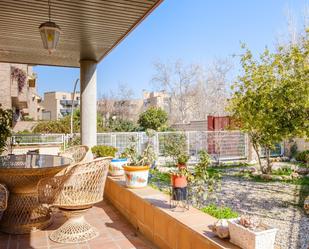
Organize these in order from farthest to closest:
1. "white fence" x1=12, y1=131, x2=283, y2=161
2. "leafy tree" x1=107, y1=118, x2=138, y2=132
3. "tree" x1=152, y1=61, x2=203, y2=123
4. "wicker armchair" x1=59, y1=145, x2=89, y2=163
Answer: "tree" x1=152, y1=61, x2=203, y2=123
"leafy tree" x1=107, y1=118, x2=138, y2=132
"white fence" x1=12, y1=131, x2=283, y2=161
"wicker armchair" x1=59, y1=145, x2=89, y2=163

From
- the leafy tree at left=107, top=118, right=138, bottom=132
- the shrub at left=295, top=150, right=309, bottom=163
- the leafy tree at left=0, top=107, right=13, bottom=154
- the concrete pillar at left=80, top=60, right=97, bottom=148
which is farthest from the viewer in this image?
the leafy tree at left=107, top=118, right=138, bottom=132

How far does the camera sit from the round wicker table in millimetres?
3141

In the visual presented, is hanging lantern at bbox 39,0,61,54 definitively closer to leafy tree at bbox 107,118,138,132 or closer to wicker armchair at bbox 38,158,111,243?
wicker armchair at bbox 38,158,111,243

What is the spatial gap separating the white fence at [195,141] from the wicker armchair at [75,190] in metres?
6.78

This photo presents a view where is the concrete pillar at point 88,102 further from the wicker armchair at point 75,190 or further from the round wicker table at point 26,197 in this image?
the wicker armchair at point 75,190

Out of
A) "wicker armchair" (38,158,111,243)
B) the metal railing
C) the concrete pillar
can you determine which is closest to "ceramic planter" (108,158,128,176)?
"wicker armchair" (38,158,111,243)

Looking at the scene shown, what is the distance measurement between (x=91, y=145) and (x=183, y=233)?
4108 mm

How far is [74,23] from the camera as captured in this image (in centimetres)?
400

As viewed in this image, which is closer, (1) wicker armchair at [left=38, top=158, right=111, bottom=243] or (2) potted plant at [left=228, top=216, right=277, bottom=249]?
(2) potted plant at [left=228, top=216, right=277, bottom=249]

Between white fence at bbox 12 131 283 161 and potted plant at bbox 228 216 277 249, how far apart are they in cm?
801

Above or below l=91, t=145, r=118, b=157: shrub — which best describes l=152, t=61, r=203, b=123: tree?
above

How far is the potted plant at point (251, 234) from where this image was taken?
1776mm

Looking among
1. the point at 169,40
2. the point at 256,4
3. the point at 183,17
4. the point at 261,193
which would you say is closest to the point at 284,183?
the point at 261,193

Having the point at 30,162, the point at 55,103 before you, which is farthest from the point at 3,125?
the point at 55,103
